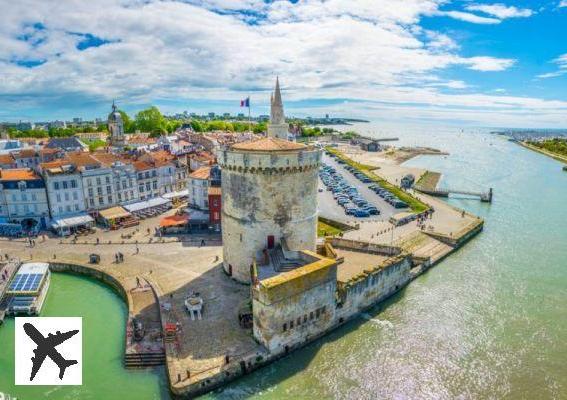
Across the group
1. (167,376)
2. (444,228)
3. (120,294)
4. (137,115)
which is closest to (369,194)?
(444,228)

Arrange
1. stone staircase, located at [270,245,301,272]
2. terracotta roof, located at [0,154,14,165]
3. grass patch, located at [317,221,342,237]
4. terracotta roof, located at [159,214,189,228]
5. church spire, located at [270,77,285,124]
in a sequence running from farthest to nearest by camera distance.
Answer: terracotta roof, located at [0,154,14,165] < terracotta roof, located at [159,214,189,228] < grass patch, located at [317,221,342,237] < church spire, located at [270,77,285,124] < stone staircase, located at [270,245,301,272]

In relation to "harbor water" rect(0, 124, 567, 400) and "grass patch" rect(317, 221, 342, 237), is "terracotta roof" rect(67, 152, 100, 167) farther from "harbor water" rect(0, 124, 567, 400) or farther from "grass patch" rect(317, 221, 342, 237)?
"grass patch" rect(317, 221, 342, 237)

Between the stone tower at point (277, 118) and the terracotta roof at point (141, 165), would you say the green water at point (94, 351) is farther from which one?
the terracotta roof at point (141, 165)

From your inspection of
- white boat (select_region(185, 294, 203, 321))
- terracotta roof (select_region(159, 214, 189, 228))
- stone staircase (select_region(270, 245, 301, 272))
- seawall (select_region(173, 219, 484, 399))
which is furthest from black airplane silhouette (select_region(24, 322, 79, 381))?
terracotta roof (select_region(159, 214, 189, 228))

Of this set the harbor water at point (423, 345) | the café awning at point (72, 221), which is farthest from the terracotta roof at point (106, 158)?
the harbor water at point (423, 345)

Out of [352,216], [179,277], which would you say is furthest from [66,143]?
[179,277]

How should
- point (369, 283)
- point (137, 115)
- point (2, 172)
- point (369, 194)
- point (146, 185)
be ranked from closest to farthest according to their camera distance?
1. point (369, 283)
2. point (2, 172)
3. point (146, 185)
4. point (369, 194)
5. point (137, 115)

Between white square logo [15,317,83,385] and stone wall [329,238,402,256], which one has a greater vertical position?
stone wall [329,238,402,256]

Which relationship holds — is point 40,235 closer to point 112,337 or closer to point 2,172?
point 2,172
